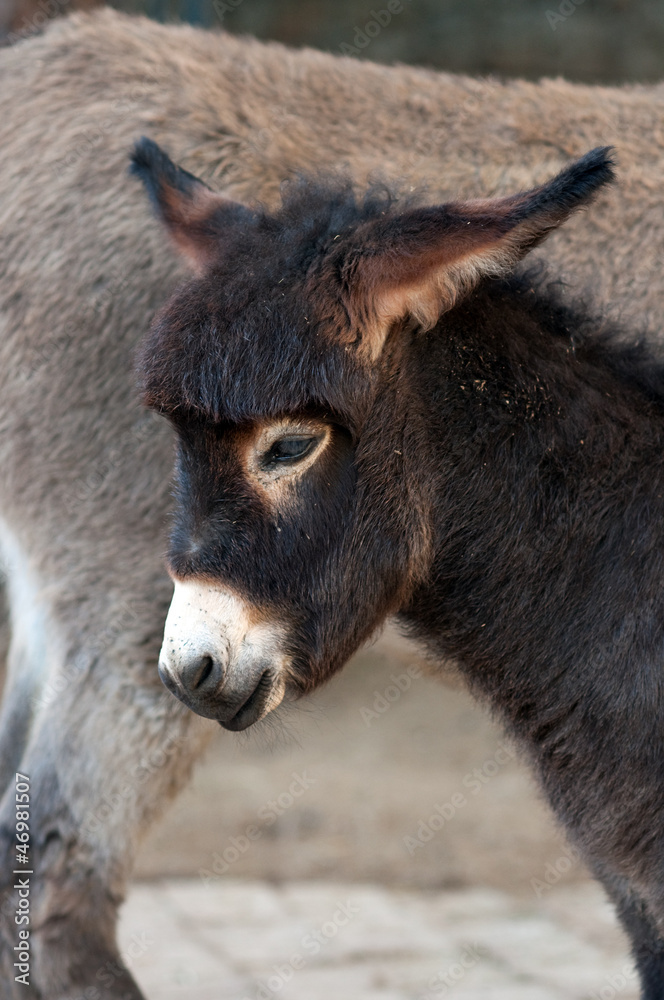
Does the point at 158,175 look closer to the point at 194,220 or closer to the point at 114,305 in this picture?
the point at 194,220

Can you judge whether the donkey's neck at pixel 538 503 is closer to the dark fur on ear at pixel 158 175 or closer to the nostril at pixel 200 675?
the nostril at pixel 200 675

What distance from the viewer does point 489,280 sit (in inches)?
94.0

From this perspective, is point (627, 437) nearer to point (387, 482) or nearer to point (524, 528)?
point (524, 528)

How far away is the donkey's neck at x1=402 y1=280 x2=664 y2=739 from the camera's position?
90.6 inches

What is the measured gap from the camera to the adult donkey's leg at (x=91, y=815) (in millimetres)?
3143

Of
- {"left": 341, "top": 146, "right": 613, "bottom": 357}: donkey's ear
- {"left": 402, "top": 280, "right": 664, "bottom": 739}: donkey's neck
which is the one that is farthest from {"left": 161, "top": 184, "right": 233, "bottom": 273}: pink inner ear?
{"left": 402, "top": 280, "right": 664, "bottom": 739}: donkey's neck

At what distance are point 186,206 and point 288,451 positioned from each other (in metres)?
0.83

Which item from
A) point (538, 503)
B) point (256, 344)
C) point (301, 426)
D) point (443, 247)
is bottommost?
point (538, 503)

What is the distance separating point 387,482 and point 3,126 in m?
2.08

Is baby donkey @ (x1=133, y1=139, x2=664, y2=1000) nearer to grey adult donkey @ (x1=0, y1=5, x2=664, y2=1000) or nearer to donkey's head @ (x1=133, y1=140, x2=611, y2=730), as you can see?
donkey's head @ (x1=133, y1=140, x2=611, y2=730)

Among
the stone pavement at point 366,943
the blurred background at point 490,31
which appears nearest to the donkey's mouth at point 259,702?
the stone pavement at point 366,943

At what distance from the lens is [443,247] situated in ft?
6.90

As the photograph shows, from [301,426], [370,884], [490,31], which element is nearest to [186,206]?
[301,426]

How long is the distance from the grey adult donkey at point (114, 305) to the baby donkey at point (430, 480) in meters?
0.86
